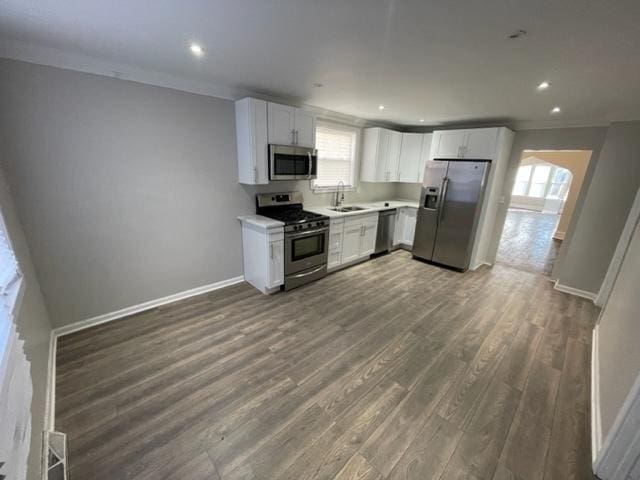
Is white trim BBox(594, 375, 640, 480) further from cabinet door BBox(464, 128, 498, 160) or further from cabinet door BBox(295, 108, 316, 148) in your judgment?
cabinet door BBox(295, 108, 316, 148)

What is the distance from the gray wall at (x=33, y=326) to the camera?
132 cm

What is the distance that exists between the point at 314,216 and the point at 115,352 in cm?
257

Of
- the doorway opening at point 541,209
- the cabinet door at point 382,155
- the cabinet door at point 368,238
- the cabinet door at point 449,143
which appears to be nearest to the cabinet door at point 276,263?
the cabinet door at point 368,238

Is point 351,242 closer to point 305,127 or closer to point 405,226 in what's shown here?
point 405,226

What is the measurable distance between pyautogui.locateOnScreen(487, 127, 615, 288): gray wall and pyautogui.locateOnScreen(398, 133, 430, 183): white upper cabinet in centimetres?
151

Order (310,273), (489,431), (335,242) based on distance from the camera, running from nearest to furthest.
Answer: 1. (489,431)
2. (310,273)
3. (335,242)

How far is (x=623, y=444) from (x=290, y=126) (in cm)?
382

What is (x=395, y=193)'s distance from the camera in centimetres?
592

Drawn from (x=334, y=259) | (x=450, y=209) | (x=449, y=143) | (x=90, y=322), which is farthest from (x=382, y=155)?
(x=90, y=322)

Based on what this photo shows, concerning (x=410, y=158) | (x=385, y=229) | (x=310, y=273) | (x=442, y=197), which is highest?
(x=410, y=158)

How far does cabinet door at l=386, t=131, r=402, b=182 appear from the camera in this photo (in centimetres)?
487

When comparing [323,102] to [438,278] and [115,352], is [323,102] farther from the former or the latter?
[115,352]

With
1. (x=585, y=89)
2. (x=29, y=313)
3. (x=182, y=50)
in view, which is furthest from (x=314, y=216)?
(x=585, y=89)

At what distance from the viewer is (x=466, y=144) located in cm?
409
